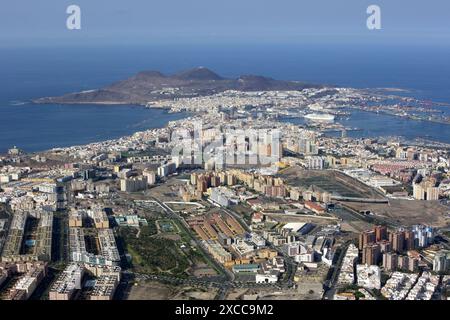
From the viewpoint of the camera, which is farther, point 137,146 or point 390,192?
point 137,146

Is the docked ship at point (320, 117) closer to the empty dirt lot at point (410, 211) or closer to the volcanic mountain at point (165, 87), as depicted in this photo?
the volcanic mountain at point (165, 87)

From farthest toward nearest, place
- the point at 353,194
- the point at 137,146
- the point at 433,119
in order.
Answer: the point at 433,119 < the point at 137,146 < the point at 353,194

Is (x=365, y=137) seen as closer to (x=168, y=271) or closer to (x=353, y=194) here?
(x=353, y=194)

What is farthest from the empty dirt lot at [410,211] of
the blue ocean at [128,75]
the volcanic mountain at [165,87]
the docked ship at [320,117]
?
the volcanic mountain at [165,87]

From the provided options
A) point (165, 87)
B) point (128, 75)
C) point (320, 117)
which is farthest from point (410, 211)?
point (128, 75)
